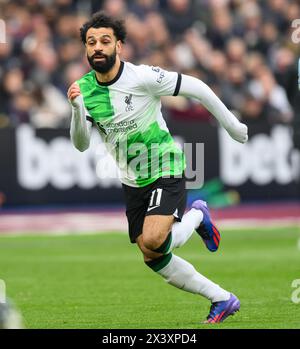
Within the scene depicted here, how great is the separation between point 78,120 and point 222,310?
75.6 inches

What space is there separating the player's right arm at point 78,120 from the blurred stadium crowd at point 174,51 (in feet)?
34.0

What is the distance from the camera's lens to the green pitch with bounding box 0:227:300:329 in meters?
8.77

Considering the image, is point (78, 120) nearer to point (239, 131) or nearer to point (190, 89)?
point (190, 89)

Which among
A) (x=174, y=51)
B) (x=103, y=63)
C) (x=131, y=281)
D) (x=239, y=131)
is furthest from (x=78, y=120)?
(x=174, y=51)

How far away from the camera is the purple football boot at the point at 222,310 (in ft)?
28.0

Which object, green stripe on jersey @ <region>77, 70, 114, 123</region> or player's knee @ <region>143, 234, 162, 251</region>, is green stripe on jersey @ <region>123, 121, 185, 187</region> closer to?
green stripe on jersey @ <region>77, 70, 114, 123</region>

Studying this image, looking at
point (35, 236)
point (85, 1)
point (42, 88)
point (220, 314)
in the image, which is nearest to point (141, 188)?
point (220, 314)

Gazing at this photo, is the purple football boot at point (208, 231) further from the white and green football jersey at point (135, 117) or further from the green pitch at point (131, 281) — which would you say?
the green pitch at point (131, 281)

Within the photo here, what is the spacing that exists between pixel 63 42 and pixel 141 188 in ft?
37.6

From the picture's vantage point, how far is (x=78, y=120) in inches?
328

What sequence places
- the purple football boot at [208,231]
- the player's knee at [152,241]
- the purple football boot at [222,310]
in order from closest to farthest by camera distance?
the player's knee at [152,241] → the purple football boot at [222,310] → the purple football boot at [208,231]

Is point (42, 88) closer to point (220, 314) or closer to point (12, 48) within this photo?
point (12, 48)

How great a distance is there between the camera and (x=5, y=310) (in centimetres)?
511

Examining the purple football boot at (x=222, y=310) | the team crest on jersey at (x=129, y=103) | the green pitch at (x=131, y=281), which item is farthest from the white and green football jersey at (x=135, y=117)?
the green pitch at (x=131, y=281)
